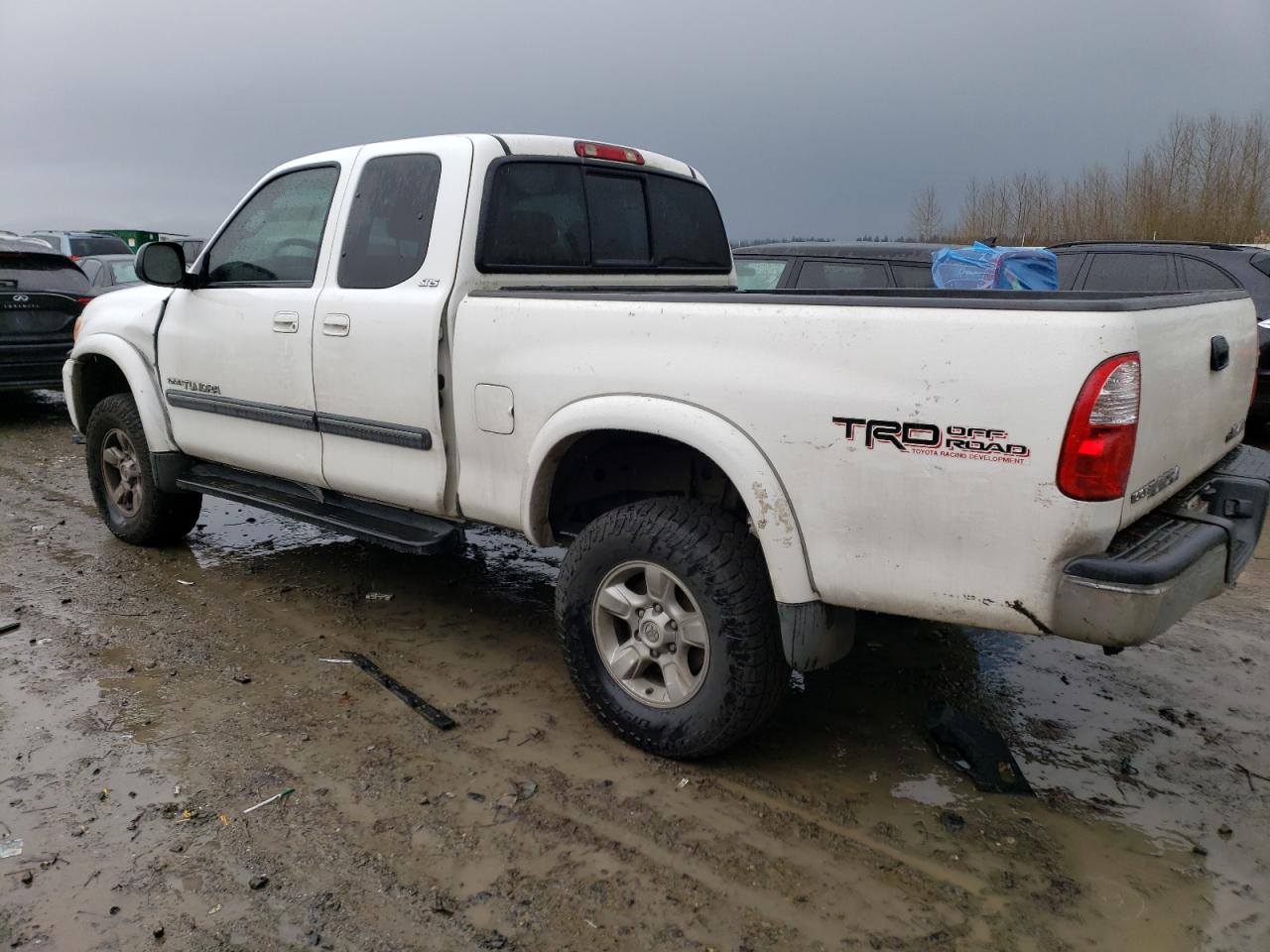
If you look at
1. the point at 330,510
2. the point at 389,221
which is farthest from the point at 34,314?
the point at 389,221

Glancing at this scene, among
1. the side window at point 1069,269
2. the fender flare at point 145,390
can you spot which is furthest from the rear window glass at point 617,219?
the side window at point 1069,269

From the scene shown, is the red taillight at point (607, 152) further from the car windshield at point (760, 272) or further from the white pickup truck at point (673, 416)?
the car windshield at point (760, 272)

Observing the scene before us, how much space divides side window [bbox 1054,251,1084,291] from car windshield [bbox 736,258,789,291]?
2.69m

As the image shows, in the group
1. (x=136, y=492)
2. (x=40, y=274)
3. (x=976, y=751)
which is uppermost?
(x=40, y=274)

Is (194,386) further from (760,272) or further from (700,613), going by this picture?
(760,272)

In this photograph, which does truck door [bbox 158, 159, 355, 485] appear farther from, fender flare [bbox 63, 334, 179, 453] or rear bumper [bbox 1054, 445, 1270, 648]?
rear bumper [bbox 1054, 445, 1270, 648]

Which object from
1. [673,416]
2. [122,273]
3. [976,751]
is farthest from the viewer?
[122,273]

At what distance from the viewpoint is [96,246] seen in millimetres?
19266

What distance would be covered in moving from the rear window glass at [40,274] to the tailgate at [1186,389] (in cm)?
958

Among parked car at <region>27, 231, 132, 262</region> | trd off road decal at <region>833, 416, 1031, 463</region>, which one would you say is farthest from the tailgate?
parked car at <region>27, 231, 132, 262</region>

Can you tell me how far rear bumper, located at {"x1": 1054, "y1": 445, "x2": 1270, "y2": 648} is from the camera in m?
2.41

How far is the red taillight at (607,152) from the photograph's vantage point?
166 inches

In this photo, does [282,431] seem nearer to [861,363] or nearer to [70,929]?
[70,929]

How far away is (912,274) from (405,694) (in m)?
5.16
